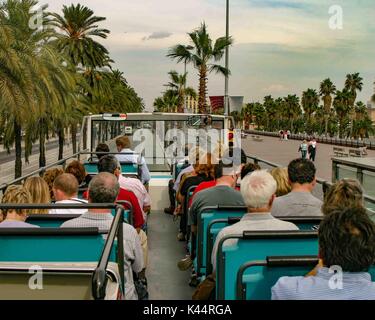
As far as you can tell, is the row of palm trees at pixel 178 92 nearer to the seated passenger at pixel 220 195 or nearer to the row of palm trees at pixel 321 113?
the row of palm trees at pixel 321 113

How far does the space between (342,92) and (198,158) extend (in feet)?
332

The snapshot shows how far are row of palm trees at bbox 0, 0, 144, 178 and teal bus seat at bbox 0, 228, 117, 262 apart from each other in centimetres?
1348

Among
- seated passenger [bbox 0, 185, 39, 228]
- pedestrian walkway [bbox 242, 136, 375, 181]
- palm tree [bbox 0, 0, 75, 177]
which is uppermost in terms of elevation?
palm tree [bbox 0, 0, 75, 177]

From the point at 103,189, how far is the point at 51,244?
0.76 metres

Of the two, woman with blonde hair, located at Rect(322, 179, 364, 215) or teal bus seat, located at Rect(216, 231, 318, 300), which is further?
woman with blonde hair, located at Rect(322, 179, 364, 215)

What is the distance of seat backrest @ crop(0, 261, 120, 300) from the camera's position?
2.95m

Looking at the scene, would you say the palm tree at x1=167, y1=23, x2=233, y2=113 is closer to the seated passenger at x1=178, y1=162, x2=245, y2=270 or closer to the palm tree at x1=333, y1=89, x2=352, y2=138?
the seated passenger at x1=178, y1=162, x2=245, y2=270

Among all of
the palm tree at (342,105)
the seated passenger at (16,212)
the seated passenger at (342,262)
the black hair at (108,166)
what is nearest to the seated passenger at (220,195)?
the black hair at (108,166)

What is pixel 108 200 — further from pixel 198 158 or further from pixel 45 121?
pixel 45 121

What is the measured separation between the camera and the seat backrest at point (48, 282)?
2.95 metres

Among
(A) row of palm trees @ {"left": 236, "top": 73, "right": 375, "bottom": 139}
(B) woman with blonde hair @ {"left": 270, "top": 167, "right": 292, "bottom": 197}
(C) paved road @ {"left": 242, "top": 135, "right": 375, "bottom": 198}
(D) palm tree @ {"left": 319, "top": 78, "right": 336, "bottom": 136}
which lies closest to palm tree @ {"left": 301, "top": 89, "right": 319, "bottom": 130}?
(A) row of palm trees @ {"left": 236, "top": 73, "right": 375, "bottom": 139}

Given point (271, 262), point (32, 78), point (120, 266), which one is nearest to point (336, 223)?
point (271, 262)

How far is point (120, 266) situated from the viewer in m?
3.79

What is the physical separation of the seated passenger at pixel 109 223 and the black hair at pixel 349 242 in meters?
1.90
